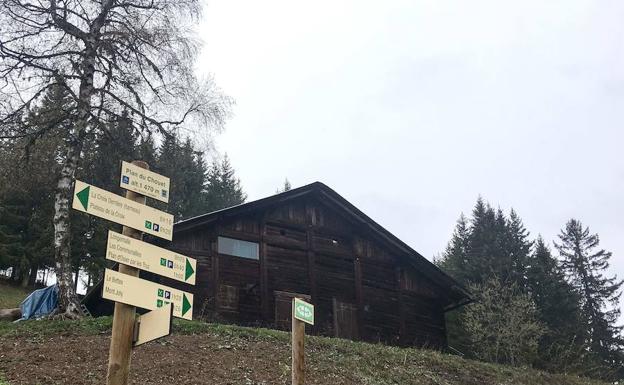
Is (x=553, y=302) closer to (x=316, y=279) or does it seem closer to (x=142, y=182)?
(x=316, y=279)

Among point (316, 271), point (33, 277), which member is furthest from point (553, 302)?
point (33, 277)

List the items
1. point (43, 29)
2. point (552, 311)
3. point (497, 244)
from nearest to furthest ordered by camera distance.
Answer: point (43, 29) → point (552, 311) → point (497, 244)

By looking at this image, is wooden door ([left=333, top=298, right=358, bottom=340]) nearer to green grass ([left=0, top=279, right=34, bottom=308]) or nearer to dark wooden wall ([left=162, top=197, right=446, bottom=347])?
dark wooden wall ([left=162, top=197, right=446, bottom=347])

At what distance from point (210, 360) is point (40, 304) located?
8.57 meters

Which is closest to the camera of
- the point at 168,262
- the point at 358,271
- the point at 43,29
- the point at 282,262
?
the point at 168,262

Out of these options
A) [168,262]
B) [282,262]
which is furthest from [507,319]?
[168,262]

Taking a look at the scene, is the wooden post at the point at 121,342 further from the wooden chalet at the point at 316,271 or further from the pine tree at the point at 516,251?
the pine tree at the point at 516,251

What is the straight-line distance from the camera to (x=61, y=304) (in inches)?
694

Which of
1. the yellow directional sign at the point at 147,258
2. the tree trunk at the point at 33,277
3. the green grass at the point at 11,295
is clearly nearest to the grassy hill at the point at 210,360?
the yellow directional sign at the point at 147,258

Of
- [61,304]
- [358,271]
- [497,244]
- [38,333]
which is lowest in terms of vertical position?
[38,333]

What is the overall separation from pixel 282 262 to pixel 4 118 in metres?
11.0

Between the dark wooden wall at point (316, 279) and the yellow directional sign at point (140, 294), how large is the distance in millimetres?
14756

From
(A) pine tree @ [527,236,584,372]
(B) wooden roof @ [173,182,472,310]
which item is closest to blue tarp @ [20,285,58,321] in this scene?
(B) wooden roof @ [173,182,472,310]

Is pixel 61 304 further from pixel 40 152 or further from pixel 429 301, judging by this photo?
pixel 429 301
